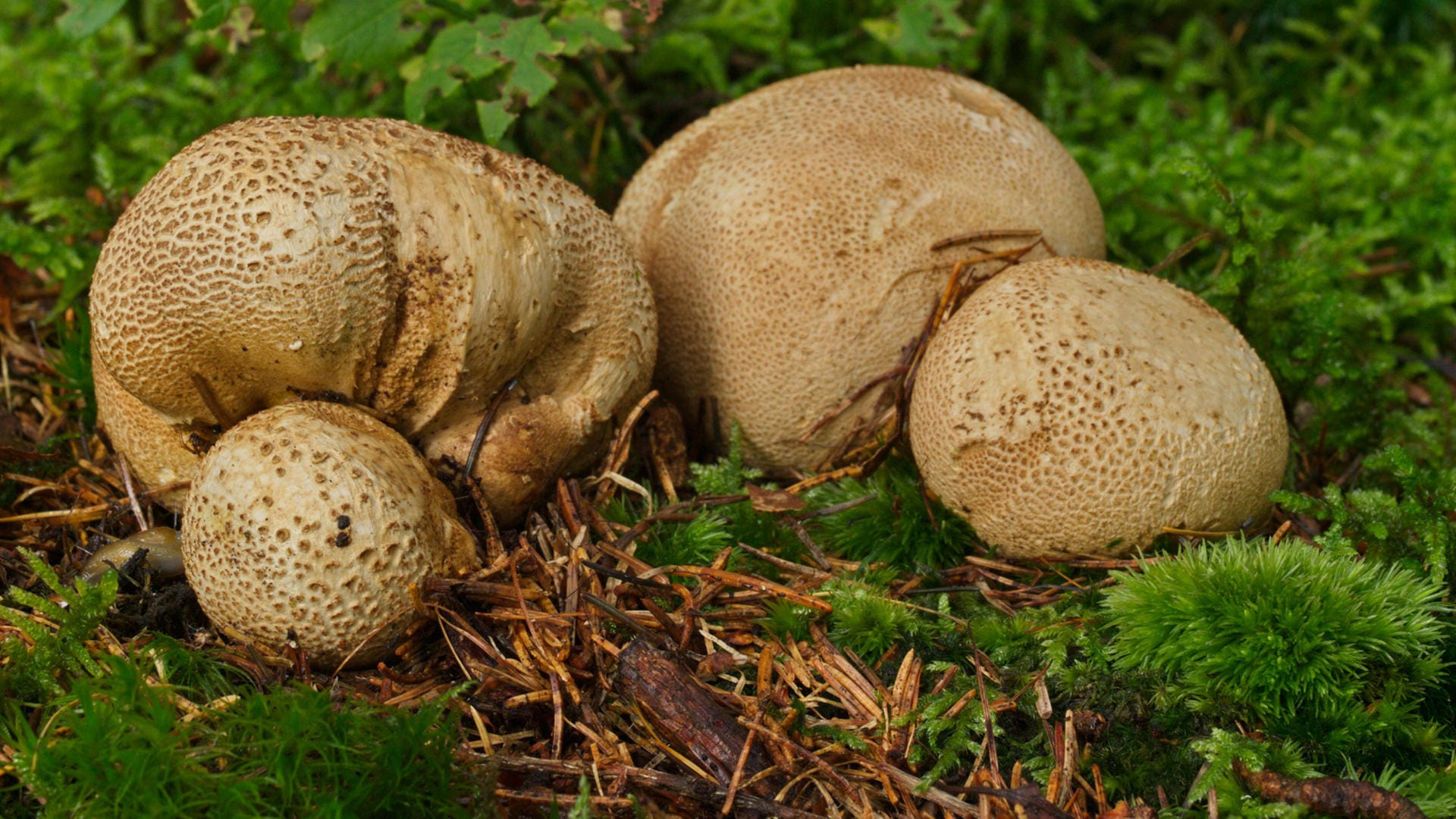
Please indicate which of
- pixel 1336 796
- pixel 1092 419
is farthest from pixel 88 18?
pixel 1336 796

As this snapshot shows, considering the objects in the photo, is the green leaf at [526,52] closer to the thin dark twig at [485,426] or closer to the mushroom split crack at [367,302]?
the mushroom split crack at [367,302]

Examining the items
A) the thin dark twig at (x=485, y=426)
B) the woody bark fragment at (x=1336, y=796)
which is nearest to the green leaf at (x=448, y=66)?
the thin dark twig at (x=485, y=426)

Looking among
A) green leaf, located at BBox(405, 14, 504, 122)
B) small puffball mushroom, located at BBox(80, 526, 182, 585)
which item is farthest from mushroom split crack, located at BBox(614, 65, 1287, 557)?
small puffball mushroom, located at BBox(80, 526, 182, 585)

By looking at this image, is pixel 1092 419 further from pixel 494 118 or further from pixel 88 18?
pixel 88 18

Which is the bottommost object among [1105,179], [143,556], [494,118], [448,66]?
[143,556]

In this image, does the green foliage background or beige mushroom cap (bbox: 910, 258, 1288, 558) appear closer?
the green foliage background

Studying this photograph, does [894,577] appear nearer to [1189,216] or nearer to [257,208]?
[257,208]

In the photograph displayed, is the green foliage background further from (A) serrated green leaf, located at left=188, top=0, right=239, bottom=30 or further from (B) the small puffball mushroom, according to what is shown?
(B) the small puffball mushroom
